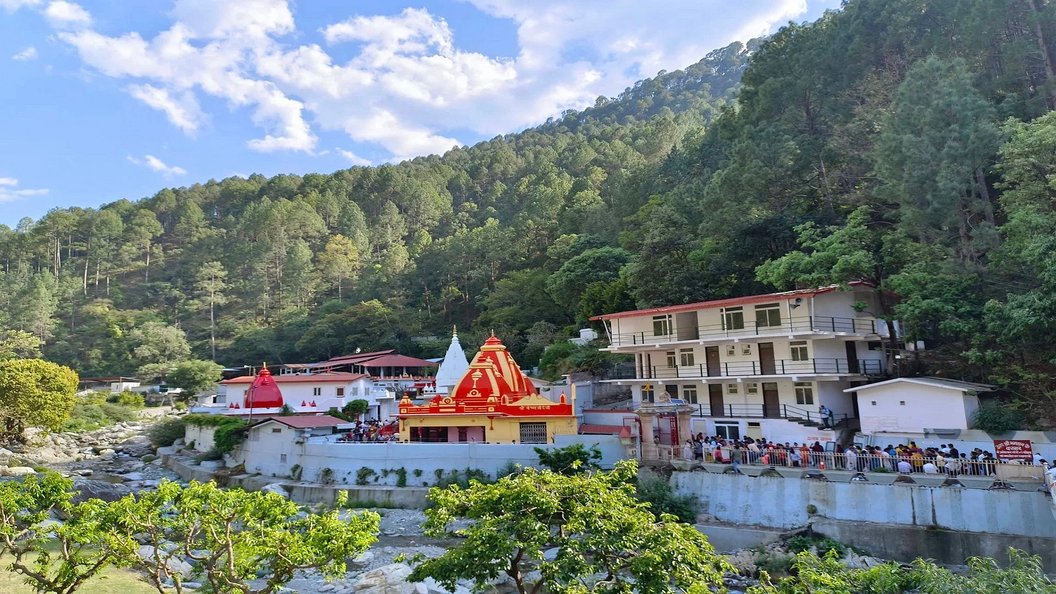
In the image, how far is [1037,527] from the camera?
685 inches

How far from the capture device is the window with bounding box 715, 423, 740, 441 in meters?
29.8

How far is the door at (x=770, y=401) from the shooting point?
2955 cm

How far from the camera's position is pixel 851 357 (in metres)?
29.8

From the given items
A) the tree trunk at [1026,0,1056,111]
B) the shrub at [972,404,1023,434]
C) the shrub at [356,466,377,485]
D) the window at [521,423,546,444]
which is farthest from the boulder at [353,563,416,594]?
the tree trunk at [1026,0,1056,111]

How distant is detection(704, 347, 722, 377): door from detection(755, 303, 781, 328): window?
2742 millimetres

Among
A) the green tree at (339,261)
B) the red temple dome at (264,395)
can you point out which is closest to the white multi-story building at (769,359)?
the red temple dome at (264,395)

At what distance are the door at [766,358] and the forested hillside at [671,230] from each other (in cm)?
339

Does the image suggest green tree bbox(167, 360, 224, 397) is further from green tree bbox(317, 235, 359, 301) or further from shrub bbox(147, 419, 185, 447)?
green tree bbox(317, 235, 359, 301)

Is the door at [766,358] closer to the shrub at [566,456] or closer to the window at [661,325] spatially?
the window at [661,325]

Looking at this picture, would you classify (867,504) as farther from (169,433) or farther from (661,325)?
(169,433)

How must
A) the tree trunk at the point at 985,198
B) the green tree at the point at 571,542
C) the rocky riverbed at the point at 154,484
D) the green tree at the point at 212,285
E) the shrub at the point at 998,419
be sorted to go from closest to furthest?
the green tree at the point at 571,542 < the rocky riverbed at the point at 154,484 < the shrub at the point at 998,419 < the tree trunk at the point at 985,198 < the green tree at the point at 212,285

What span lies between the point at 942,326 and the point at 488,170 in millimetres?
97089

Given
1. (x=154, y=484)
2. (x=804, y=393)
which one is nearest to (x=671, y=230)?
(x=804, y=393)

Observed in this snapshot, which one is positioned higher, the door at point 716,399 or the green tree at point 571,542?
the door at point 716,399
